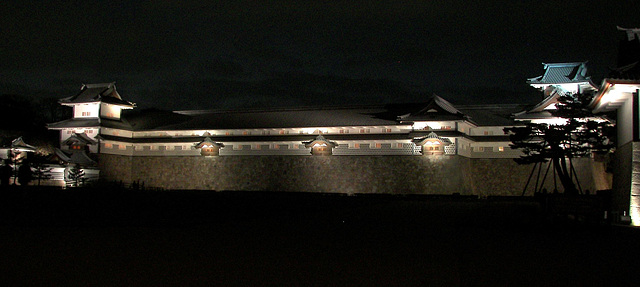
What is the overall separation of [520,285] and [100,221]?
1482 centimetres

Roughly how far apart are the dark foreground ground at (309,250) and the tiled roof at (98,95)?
3119 cm

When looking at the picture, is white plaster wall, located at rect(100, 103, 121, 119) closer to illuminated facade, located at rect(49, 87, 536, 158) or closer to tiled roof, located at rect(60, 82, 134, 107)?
illuminated facade, located at rect(49, 87, 536, 158)

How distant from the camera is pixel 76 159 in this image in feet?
153

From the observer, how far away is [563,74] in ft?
142

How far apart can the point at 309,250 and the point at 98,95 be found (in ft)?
145

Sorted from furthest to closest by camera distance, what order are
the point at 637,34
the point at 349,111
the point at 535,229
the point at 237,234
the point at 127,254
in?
the point at 349,111
the point at 637,34
the point at 535,229
the point at 237,234
the point at 127,254

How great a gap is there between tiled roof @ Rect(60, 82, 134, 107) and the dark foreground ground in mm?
31185

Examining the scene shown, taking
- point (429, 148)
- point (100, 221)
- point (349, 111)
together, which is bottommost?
point (100, 221)

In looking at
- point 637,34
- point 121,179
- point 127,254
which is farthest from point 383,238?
point 121,179

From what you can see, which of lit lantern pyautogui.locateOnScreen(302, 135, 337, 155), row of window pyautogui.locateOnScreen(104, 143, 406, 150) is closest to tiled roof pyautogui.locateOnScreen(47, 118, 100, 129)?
row of window pyautogui.locateOnScreen(104, 143, 406, 150)

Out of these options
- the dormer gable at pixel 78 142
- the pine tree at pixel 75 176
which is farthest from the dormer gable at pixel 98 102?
the pine tree at pixel 75 176

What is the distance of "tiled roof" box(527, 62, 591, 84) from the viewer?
42250 mm

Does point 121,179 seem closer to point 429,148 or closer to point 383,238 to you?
point 429,148

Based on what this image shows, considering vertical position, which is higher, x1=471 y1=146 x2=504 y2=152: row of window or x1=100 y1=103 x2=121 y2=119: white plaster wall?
x1=100 y1=103 x2=121 y2=119: white plaster wall
